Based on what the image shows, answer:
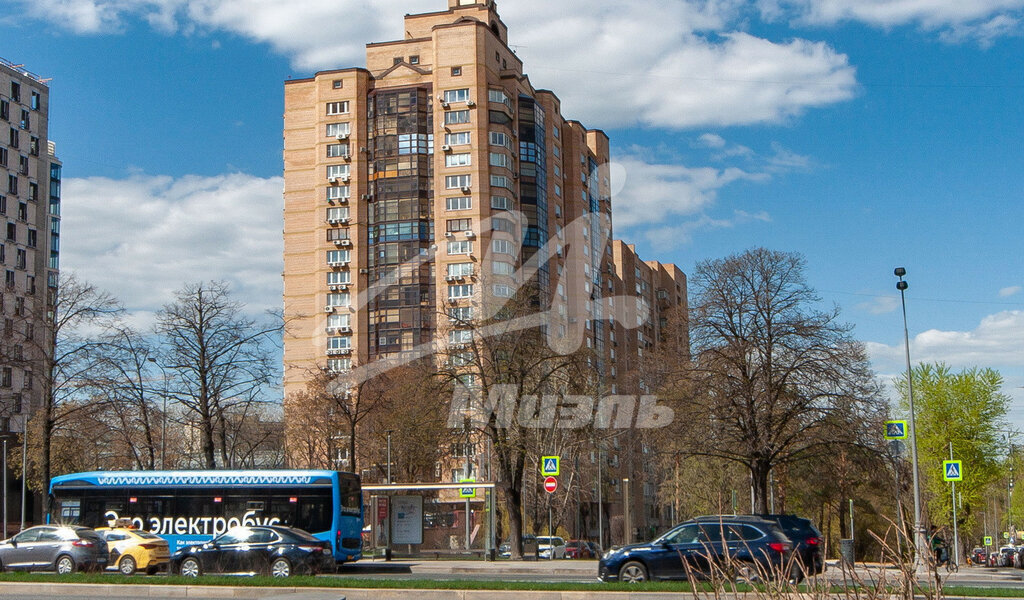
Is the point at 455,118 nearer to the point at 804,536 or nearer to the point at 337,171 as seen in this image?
the point at 337,171

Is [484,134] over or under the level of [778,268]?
over

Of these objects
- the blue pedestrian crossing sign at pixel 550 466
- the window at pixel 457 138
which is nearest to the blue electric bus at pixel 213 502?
the blue pedestrian crossing sign at pixel 550 466

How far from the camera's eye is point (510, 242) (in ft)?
268

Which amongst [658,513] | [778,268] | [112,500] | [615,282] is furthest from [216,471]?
[658,513]

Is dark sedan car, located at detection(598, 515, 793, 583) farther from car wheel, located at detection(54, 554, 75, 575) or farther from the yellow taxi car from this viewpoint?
car wheel, located at detection(54, 554, 75, 575)

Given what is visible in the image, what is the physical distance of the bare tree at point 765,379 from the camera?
36625mm

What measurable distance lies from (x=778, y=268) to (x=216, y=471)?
21.8 meters

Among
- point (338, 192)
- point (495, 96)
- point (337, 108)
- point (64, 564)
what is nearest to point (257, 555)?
point (64, 564)

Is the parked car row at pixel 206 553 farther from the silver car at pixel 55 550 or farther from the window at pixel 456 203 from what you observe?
the window at pixel 456 203

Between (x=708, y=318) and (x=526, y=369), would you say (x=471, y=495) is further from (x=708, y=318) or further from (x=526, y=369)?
(x=708, y=318)

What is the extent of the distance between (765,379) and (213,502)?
19.8m

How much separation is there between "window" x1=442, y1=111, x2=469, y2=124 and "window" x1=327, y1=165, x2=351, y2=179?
9438mm

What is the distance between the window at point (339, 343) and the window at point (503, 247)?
47.2 feet

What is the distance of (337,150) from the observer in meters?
85.6
